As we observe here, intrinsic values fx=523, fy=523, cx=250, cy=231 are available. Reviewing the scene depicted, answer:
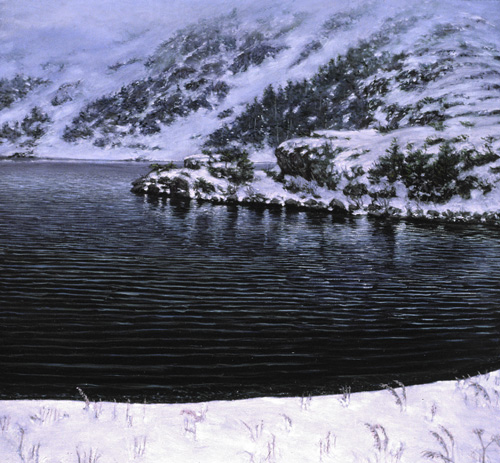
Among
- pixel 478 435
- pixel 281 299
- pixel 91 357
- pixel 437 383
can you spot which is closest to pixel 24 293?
pixel 91 357

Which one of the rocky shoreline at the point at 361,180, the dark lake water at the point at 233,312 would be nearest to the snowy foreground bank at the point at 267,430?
the dark lake water at the point at 233,312

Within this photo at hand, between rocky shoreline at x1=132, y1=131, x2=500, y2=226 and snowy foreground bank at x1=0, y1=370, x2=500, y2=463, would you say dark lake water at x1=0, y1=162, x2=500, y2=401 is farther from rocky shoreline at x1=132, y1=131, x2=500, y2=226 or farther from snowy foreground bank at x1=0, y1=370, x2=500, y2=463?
rocky shoreline at x1=132, y1=131, x2=500, y2=226

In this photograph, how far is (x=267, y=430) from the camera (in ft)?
26.3

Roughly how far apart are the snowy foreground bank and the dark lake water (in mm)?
1588

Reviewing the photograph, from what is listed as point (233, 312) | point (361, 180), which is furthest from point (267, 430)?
point (361, 180)

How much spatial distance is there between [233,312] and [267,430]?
28.5 ft

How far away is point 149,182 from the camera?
6769 cm

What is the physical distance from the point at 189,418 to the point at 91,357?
4.92 meters

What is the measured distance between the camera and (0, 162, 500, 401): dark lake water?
11492 mm

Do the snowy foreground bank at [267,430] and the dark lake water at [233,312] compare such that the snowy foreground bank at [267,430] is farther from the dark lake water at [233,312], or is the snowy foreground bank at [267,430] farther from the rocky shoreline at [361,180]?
the rocky shoreline at [361,180]

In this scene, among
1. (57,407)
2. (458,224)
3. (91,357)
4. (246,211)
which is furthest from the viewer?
(246,211)

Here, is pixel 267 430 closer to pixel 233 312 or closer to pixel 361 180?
pixel 233 312

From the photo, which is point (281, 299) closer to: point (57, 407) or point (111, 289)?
point (111, 289)

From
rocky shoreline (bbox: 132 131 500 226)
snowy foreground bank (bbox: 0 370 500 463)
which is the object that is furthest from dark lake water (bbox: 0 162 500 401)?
rocky shoreline (bbox: 132 131 500 226)
